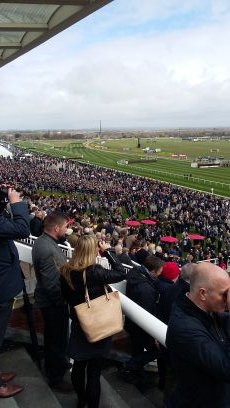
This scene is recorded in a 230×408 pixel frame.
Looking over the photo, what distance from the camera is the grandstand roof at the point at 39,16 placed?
4832mm

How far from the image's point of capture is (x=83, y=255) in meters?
2.94

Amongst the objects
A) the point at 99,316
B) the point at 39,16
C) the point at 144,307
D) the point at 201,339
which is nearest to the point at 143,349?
the point at 144,307

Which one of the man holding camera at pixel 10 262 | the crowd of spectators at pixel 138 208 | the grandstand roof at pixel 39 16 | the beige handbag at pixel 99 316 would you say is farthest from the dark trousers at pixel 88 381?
the crowd of spectators at pixel 138 208

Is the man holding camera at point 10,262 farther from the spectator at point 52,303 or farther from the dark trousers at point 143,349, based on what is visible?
the dark trousers at point 143,349

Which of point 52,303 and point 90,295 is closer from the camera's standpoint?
point 90,295

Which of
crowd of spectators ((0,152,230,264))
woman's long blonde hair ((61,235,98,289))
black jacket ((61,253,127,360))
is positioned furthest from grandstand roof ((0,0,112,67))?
crowd of spectators ((0,152,230,264))

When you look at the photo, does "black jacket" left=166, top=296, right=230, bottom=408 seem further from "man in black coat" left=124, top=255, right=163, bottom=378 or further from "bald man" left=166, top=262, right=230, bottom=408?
"man in black coat" left=124, top=255, right=163, bottom=378

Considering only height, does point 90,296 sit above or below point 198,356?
below

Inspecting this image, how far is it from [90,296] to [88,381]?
22.4 inches

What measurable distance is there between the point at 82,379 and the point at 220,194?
3603cm

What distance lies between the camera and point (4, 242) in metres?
3.08

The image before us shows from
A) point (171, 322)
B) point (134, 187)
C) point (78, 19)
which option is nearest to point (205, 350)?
point (171, 322)

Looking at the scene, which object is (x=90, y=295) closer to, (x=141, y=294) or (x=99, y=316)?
(x=99, y=316)

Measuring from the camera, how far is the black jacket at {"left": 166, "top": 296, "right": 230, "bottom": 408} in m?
1.84
